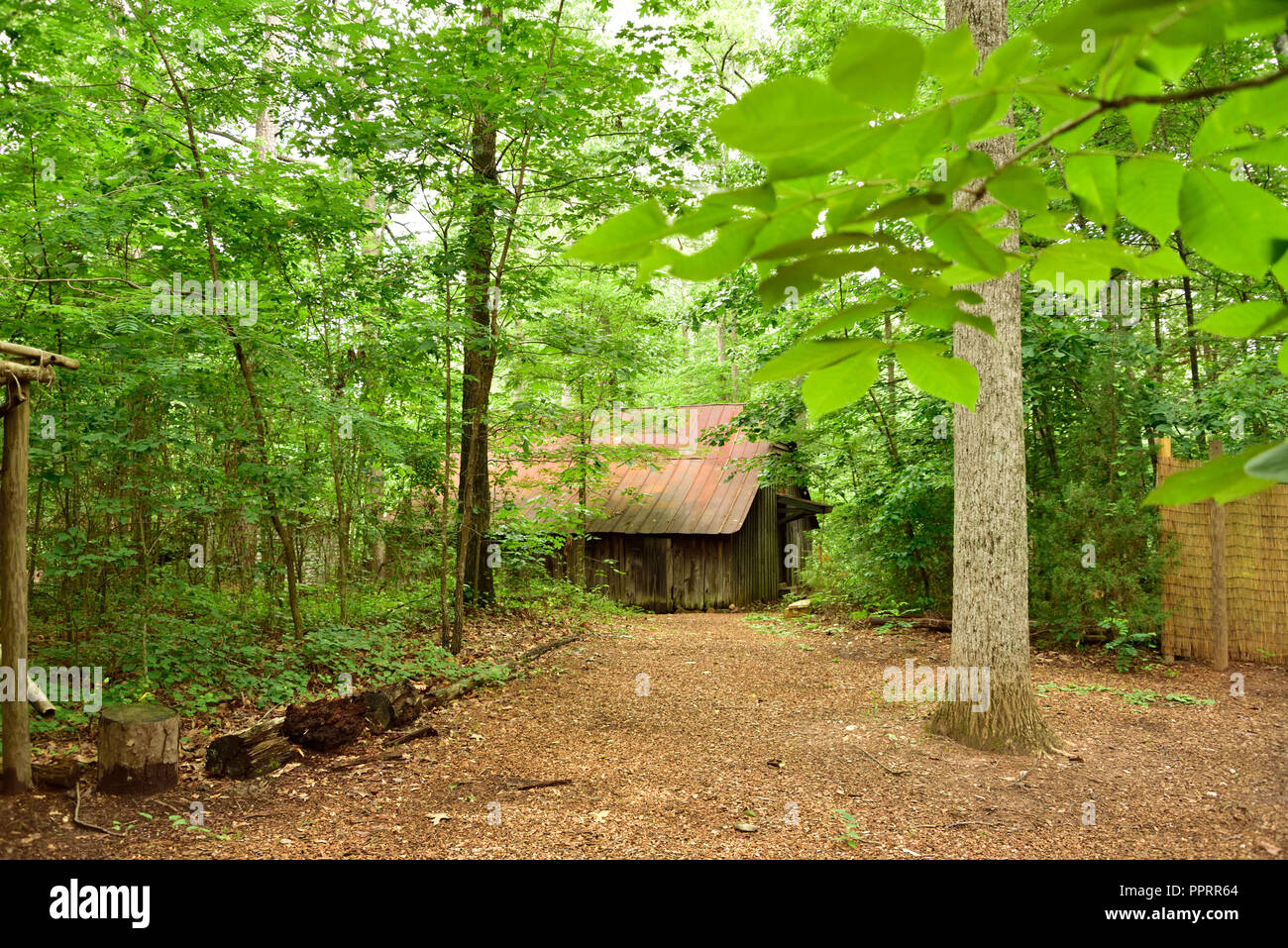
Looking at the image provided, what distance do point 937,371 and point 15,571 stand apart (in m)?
5.88

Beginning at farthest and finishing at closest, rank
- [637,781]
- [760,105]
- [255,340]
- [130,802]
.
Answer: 1. [255,340]
2. [637,781]
3. [130,802]
4. [760,105]

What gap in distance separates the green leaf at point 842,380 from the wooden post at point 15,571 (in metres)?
5.62

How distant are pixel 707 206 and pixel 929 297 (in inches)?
11.1

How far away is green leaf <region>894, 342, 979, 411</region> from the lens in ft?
2.46

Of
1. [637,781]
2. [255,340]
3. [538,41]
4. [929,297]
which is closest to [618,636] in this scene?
[637,781]

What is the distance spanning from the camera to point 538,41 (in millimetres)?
7496

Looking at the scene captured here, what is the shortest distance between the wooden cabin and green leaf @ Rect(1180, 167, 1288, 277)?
15.4m

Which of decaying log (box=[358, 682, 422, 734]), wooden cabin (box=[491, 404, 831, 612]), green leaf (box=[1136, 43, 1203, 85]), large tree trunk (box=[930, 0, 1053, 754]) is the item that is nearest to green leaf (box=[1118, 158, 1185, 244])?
green leaf (box=[1136, 43, 1203, 85])

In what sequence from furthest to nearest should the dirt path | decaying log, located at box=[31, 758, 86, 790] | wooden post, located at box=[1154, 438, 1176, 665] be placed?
1. wooden post, located at box=[1154, 438, 1176, 665]
2. decaying log, located at box=[31, 758, 86, 790]
3. the dirt path

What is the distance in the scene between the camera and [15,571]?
4.69 metres

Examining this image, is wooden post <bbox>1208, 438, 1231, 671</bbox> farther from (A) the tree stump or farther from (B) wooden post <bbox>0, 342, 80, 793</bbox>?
(B) wooden post <bbox>0, 342, 80, 793</bbox>

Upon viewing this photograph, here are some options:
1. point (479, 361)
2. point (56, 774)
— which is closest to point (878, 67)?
point (56, 774)

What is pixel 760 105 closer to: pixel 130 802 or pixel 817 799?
pixel 817 799

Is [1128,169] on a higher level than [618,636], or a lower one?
higher
